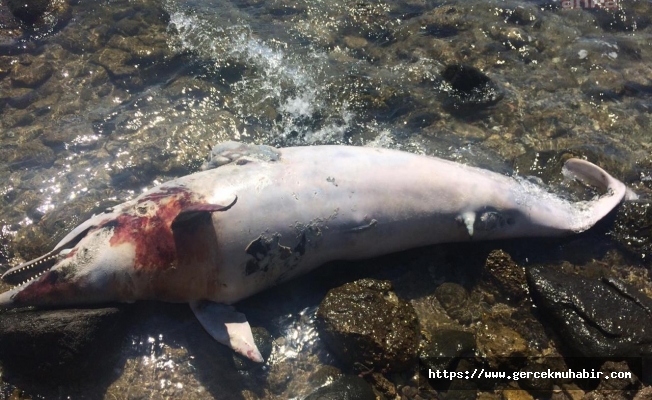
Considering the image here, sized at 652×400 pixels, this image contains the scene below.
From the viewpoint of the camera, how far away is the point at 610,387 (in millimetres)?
4266

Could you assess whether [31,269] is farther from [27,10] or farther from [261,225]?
[27,10]

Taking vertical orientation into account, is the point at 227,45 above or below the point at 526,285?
above

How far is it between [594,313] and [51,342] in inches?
205

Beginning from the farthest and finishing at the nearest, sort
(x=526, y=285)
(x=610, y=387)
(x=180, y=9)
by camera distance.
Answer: (x=180, y=9) → (x=526, y=285) → (x=610, y=387)

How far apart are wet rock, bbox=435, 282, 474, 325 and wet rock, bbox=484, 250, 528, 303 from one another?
1.16 ft

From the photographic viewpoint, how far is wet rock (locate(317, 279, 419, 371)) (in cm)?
441

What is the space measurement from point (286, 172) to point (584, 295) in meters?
3.33

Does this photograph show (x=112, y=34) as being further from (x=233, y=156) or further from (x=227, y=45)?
(x=233, y=156)

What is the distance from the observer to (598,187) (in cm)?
592

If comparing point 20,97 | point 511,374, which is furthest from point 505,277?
point 20,97

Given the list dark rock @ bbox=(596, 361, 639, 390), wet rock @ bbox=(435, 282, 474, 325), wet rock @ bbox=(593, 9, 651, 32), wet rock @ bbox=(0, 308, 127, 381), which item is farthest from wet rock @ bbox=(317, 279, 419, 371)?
wet rock @ bbox=(593, 9, 651, 32)

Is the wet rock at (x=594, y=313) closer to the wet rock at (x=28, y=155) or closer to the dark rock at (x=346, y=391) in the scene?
the dark rock at (x=346, y=391)

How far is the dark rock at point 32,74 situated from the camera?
24.7 ft

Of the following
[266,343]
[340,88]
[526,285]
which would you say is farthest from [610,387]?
[340,88]
